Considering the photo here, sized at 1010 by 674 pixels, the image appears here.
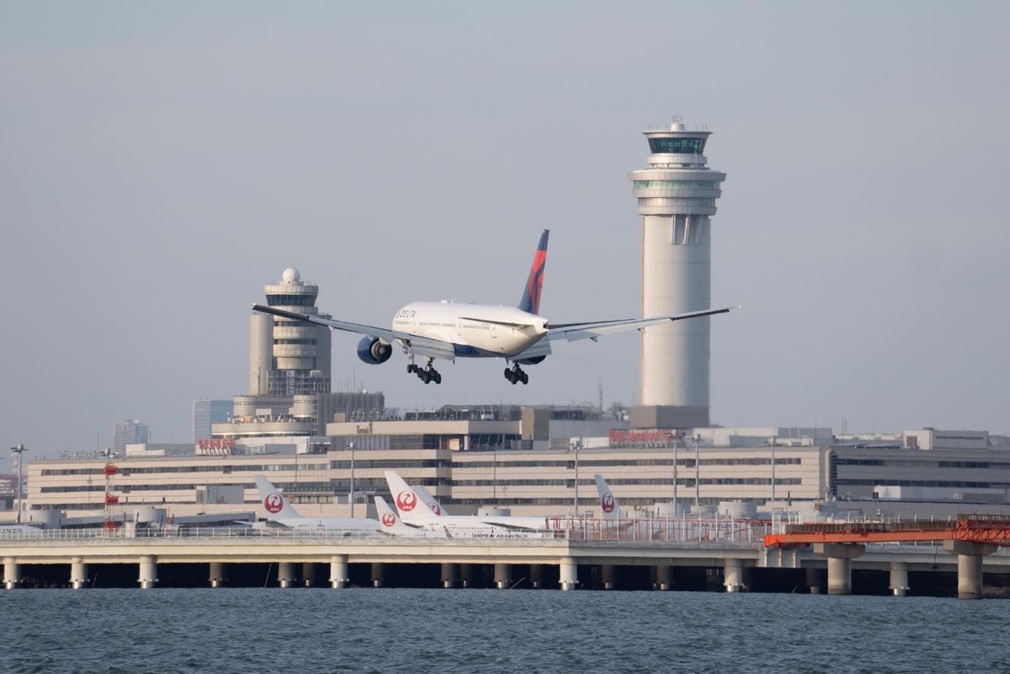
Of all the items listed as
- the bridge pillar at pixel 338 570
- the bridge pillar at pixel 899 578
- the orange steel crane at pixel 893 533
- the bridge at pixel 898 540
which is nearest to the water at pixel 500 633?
the bridge pillar at pixel 899 578

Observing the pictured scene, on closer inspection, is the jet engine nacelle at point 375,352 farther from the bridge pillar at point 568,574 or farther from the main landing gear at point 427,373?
the bridge pillar at point 568,574

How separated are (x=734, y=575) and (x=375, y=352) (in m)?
40.6

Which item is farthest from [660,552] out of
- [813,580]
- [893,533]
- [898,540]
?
[898,540]

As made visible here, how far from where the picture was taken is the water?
135 m

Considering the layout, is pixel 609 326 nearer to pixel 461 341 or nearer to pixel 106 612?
pixel 461 341

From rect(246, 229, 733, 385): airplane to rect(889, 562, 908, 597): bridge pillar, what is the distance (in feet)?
126

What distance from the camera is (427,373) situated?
16775 centimetres

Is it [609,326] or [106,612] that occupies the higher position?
[609,326]

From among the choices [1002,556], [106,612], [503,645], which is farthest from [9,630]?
[1002,556]

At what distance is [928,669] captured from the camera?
432 ft

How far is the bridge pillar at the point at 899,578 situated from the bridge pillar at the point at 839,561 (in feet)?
12.1

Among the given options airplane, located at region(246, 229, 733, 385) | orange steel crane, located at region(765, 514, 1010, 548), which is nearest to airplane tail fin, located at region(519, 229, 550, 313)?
airplane, located at region(246, 229, 733, 385)

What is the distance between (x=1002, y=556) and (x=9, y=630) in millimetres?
79883

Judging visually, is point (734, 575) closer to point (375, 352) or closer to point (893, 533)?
point (893, 533)
